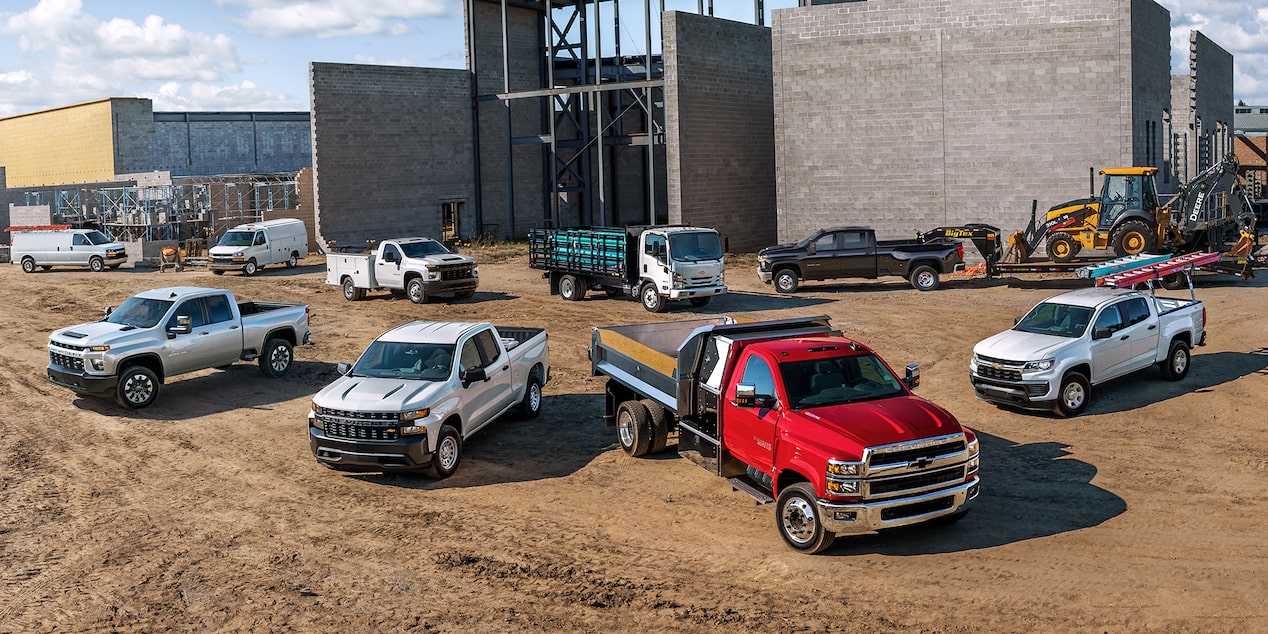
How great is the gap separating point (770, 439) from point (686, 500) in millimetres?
1927

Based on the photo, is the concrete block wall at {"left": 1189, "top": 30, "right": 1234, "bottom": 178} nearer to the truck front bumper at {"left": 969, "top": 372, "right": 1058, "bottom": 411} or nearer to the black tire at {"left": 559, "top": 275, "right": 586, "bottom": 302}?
the black tire at {"left": 559, "top": 275, "right": 586, "bottom": 302}

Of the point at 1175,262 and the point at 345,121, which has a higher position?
the point at 345,121

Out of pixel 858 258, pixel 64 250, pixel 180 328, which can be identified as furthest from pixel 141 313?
pixel 64 250

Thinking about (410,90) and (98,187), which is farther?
(98,187)

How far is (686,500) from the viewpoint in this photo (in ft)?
41.9

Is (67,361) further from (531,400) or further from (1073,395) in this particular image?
(1073,395)

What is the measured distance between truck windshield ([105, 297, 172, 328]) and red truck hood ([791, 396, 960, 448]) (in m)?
12.4

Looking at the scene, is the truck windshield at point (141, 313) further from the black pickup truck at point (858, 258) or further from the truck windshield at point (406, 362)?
the black pickup truck at point (858, 258)

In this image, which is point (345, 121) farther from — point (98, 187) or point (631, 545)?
point (631, 545)

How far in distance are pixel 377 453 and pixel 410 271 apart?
17.2m

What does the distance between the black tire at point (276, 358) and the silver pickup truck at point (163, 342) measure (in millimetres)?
19

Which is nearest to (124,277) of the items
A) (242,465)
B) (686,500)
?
(242,465)

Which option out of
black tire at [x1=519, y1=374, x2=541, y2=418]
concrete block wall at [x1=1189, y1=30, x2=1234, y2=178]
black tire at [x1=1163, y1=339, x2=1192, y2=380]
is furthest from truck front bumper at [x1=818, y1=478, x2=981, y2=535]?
concrete block wall at [x1=1189, y1=30, x2=1234, y2=178]

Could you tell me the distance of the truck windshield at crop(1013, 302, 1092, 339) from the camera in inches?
669
